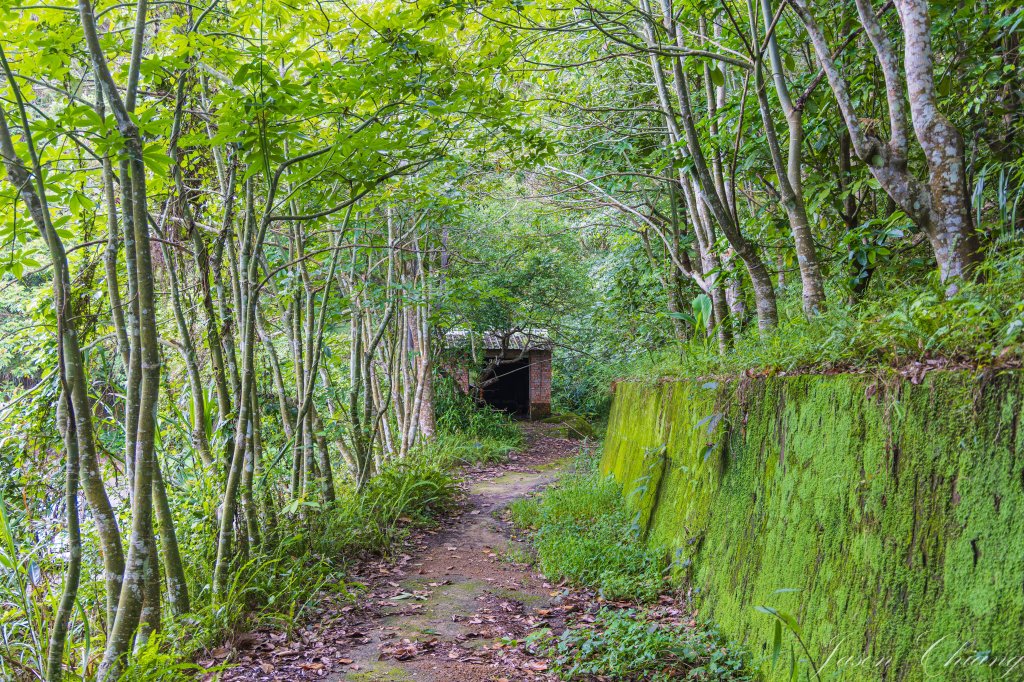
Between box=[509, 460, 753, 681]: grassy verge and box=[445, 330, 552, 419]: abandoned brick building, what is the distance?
8114mm

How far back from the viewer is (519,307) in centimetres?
1719

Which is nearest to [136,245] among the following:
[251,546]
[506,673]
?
[251,546]

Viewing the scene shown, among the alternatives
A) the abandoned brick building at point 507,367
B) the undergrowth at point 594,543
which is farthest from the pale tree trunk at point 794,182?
the abandoned brick building at point 507,367

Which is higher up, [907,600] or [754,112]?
[754,112]

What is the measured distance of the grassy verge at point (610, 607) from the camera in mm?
3957

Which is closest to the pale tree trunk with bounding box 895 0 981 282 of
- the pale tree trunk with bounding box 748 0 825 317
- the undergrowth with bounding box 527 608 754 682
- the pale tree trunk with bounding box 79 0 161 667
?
the pale tree trunk with bounding box 748 0 825 317

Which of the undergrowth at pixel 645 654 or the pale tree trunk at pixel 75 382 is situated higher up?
the pale tree trunk at pixel 75 382

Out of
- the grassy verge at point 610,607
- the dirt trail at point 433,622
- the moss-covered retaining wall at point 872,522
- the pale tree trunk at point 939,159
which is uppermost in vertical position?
the pale tree trunk at point 939,159

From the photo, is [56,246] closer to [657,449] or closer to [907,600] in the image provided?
[907,600]

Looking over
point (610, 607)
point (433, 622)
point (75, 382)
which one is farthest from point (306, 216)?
point (610, 607)

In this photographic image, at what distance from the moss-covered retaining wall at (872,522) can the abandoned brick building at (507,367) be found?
1141 centimetres

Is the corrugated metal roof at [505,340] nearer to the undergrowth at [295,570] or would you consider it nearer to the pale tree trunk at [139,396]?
the undergrowth at [295,570]

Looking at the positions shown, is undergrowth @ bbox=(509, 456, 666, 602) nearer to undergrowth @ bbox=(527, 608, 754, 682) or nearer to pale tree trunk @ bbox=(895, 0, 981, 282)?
undergrowth @ bbox=(527, 608, 754, 682)

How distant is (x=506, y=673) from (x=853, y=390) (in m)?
2.76
